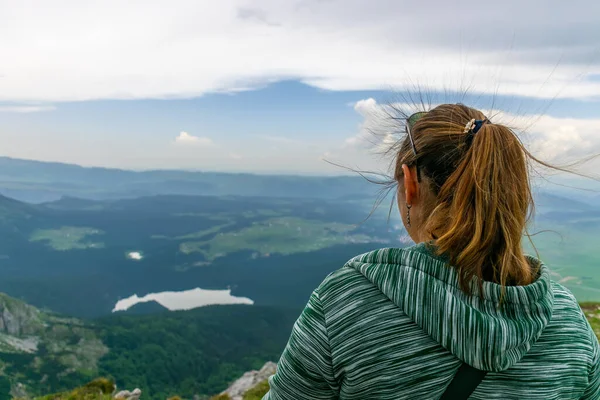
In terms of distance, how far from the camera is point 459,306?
1494 mm

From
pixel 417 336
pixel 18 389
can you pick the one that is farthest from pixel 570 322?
pixel 18 389

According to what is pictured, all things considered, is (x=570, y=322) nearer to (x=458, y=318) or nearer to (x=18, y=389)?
(x=458, y=318)

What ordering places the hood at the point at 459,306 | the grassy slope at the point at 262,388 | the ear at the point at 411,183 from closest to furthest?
the hood at the point at 459,306 → the ear at the point at 411,183 → the grassy slope at the point at 262,388

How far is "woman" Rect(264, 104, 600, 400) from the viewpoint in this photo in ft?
4.94

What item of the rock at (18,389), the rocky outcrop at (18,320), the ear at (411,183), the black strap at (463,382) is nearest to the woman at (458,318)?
the black strap at (463,382)

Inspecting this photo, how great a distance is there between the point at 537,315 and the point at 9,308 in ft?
483

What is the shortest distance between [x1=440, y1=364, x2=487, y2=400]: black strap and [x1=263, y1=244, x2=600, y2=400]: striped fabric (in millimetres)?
25

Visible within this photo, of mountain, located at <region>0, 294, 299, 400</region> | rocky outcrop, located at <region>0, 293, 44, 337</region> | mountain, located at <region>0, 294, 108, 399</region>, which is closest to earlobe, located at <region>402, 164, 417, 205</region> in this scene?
mountain, located at <region>0, 294, 108, 399</region>

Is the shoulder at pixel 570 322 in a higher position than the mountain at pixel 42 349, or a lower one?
higher

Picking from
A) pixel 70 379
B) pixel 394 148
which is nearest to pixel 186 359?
pixel 70 379

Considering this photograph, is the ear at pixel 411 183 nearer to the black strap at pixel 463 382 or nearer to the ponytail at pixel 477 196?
the ponytail at pixel 477 196

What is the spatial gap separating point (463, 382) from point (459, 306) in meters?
0.29

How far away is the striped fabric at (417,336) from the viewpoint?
4.91 feet

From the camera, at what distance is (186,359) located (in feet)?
364
